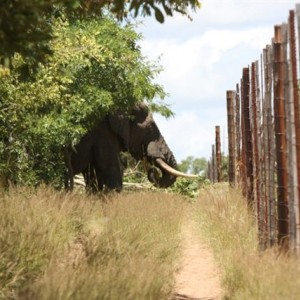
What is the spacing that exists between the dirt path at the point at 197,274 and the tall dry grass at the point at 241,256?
0.58 ft

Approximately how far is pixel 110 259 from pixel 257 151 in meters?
4.21

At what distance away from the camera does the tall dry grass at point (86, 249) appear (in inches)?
306

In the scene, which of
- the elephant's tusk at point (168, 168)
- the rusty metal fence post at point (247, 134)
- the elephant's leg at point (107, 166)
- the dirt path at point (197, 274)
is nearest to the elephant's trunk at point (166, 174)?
the elephant's tusk at point (168, 168)

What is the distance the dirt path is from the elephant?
6.95 metres

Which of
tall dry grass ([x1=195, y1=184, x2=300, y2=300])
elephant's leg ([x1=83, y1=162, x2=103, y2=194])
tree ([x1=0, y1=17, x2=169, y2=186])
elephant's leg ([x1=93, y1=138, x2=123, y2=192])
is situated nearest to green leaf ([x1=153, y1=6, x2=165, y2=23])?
tall dry grass ([x1=195, y1=184, x2=300, y2=300])

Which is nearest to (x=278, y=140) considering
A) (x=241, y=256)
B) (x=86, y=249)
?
(x=241, y=256)

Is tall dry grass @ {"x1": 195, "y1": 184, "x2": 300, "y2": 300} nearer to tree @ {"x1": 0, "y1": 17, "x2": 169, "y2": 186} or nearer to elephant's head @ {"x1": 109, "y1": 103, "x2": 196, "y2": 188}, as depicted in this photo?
tree @ {"x1": 0, "y1": 17, "x2": 169, "y2": 186}

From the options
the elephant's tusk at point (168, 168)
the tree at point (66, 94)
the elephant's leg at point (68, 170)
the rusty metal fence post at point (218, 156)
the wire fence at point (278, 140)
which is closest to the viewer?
the wire fence at point (278, 140)

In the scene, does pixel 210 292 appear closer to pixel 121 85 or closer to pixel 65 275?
pixel 65 275

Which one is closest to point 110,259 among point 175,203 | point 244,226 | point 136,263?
point 136,263

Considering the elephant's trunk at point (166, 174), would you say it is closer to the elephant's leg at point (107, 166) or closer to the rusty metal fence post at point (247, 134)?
the elephant's leg at point (107, 166)

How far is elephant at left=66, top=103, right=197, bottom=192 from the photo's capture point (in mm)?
21344

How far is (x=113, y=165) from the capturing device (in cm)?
2138

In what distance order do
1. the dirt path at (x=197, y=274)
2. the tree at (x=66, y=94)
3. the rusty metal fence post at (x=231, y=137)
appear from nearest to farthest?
the dirt path at (x=197, y=274)
the tree at (x=66, y=94)
the rusty metal fence post at (x=231, y=137)
